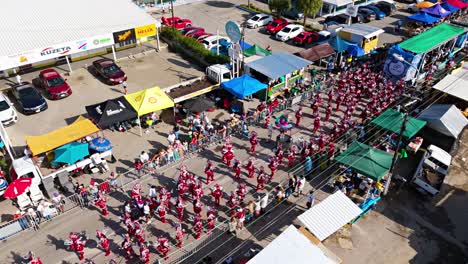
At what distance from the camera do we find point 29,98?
25375mm

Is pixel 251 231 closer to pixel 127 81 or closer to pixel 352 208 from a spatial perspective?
pixel 352 208

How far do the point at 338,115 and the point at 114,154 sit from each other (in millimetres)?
15041

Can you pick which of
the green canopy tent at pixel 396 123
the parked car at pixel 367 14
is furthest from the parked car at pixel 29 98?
the parked car at pixel 367 14

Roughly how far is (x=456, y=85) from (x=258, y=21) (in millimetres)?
20282

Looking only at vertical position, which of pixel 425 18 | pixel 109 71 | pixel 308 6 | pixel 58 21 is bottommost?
pixel 109 71

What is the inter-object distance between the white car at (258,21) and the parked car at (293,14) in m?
3.66

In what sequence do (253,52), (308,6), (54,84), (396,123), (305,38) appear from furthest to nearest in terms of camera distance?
1. (308,6)
2. (305,38)
3. (253,52)
4. (54,84)
5. (396,123)

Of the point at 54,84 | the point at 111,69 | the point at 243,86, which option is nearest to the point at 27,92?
the point at 54,84

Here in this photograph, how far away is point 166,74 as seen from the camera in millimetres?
30344

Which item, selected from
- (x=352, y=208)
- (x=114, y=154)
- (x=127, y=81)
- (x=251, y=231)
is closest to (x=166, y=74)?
(x=127, y=81)

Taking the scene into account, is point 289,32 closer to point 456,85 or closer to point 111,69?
point 456,85

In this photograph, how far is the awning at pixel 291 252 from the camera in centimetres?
1412

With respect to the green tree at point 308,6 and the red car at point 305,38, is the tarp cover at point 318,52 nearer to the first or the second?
the red car at point 305,38

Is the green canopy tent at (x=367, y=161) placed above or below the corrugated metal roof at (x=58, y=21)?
below
